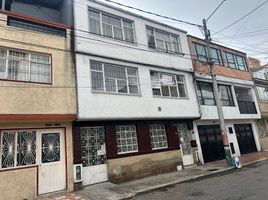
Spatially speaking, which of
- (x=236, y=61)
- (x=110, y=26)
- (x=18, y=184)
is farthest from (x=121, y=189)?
(x=236, y=61)

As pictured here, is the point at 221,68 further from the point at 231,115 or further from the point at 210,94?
the point at 231,115

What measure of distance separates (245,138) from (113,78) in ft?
48.4

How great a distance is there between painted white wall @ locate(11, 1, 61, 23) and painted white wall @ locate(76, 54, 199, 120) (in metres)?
4.38

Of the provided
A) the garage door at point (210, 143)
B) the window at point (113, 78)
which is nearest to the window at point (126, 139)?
the window at point (113, 78)

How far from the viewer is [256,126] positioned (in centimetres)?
2145

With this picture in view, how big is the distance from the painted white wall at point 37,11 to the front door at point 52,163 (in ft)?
24.0

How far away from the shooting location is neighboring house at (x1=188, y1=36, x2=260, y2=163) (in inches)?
646

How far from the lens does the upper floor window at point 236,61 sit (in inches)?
807

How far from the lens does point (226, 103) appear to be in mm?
18703

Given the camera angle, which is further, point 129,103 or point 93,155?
point 129,103

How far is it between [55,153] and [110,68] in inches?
206

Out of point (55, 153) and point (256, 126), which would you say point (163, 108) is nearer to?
point (55, 153)

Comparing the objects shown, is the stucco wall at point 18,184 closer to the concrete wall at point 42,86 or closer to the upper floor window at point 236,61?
the concrete wall at point 42,86

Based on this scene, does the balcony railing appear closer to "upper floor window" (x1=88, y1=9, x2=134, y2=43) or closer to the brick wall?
the brick wall
